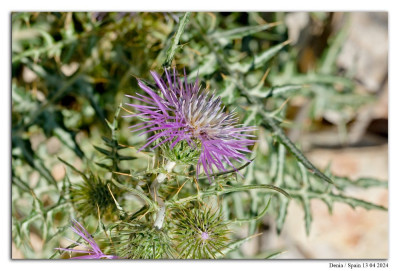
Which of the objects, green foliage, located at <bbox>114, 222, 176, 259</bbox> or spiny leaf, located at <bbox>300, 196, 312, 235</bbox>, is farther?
spiny leaf, located at <bbox>300, 196, 312, 235</bbox>

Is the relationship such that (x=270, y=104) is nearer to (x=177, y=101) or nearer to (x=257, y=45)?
(x=257, y=45)

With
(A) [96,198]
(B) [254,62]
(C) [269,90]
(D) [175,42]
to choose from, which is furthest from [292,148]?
(A) [96,198]

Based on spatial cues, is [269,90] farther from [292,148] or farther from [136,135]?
[136,135]

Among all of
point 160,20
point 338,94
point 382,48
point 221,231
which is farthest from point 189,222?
point 382,48

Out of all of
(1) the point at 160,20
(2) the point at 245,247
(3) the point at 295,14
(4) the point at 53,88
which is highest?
(3) the point at 295,14

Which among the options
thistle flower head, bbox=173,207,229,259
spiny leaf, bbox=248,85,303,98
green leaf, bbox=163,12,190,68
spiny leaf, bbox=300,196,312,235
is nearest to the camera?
green leaf, bbox=163,12,190,68

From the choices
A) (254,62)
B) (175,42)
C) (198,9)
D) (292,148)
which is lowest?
(292,148)

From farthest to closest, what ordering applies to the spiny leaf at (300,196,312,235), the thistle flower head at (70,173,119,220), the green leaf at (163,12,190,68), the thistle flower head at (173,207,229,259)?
the spiny leaf at (300,196,312,235) → the thistle flower head at (70,173,119,220) → the thistle flower head at (173,207,229,259) → the green leaf at (163,12,190,68)

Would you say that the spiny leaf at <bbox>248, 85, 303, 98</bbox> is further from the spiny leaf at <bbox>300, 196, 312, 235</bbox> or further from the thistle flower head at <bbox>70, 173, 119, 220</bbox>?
the thistle flower head at <bbox>70, 173, 119, 220</bbox>

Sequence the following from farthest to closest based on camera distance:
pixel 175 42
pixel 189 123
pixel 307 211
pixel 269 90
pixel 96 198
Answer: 1. pixel 307 211
2. pixel 269 90
3. pixel 96 198
4. pixel 189 123
5. pixel 175 42

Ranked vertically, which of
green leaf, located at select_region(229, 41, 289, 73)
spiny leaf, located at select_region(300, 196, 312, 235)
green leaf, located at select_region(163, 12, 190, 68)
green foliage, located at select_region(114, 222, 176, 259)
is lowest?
green foliage, located at select_region(114, 222, 176, 259)

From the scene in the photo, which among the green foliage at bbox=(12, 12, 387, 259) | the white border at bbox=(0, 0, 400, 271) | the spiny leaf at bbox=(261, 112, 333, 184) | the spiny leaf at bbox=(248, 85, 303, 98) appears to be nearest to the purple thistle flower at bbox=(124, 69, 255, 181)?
the green foliage at bbox=(12, 12, 387, 259)
